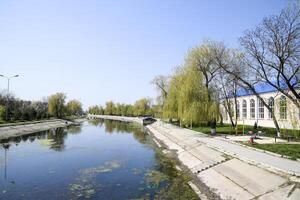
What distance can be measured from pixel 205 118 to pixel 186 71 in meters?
7.59

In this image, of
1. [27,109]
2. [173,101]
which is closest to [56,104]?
[27,109]

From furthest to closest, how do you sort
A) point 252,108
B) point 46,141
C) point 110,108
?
1. point 110,108
2. point 252,108
3. point 46,141

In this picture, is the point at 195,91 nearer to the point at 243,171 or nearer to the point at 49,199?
the point at 243,171

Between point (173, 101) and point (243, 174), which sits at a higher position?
point (173, 101)

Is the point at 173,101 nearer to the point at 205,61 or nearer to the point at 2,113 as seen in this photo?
the point at 205,61

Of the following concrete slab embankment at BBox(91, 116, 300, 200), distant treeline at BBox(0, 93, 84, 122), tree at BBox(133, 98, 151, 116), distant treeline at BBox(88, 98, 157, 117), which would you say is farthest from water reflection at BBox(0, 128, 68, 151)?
tree at BBox(133, 98, 151, 116)

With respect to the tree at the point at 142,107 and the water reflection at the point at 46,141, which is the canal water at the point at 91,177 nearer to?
the water reflection at the point at 46,141

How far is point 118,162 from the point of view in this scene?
2175cm

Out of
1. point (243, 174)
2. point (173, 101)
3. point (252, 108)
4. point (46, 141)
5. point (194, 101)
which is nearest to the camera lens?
point (243, 174)

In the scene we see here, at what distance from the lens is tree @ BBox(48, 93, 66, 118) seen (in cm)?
9106

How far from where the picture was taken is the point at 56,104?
92.1 m

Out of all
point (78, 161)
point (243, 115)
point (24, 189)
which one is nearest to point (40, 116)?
point (243, 115)

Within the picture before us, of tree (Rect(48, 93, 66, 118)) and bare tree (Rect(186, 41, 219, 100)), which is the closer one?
bare tree (Rect(186, 41, 219, 100))

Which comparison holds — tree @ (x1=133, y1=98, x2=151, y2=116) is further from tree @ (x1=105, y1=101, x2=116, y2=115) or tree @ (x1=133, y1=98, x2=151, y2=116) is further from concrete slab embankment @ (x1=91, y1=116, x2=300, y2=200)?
concrete slab embankment @ (x1=91, y1=116, x2=300, y2=200)
